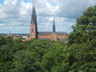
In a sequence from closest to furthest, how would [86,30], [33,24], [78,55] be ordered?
[78,55] < [86,30] < [33,24]

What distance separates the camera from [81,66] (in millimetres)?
11664

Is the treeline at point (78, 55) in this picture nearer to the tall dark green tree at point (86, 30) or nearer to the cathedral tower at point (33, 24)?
the tall dark green tree at point (86, 30)

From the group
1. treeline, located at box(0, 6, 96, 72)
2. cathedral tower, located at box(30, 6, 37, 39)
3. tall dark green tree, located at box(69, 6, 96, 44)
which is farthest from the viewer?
cathedral tower, located at box(30, 6, 37, 39)

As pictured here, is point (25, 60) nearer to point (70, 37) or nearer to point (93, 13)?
point (70, 37)

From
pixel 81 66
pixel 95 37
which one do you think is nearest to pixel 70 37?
pixel 95 37

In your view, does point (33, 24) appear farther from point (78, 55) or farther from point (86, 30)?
point (78, 55)

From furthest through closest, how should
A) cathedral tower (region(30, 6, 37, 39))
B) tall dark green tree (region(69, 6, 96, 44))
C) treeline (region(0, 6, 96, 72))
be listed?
1. cathedral tower (region(30, 6, 37, 39))
2. tall dark green tree (region(69, 6, 96, 44))
3. treeline (region(0, 6, 96, 72))

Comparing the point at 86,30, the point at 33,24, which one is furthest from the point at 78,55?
the point at 33,24

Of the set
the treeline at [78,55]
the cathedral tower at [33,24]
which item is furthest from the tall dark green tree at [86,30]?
the cathedral tower at [33,24]

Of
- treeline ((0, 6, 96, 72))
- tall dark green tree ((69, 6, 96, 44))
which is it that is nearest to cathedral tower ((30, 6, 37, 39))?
treeline ((0, 6, 96, 72))

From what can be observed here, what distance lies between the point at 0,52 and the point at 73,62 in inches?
357

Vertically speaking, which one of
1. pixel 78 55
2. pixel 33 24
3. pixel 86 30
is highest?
pixel 33 24

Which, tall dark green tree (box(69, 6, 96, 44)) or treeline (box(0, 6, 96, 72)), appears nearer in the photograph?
treeline (box(0, 6, 96, 72))

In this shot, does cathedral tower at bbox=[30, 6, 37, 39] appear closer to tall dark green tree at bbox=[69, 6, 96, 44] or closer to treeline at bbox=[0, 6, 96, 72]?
treeline at bbox=[0, 6, 96, 72]
